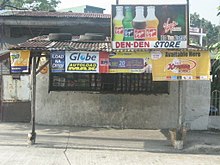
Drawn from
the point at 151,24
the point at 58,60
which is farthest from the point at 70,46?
the point at 151,24

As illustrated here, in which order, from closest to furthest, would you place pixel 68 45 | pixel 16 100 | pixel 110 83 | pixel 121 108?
pixel 68 45 → pixel 121 108 → pixel 110 83 → pixel 16 100

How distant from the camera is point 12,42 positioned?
1634cm

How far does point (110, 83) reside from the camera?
14.5 meters

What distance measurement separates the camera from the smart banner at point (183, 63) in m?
10.8

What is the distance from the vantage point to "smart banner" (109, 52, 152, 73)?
1081cm

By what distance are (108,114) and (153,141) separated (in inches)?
110

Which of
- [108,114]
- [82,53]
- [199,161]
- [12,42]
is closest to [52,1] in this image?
[12,42]

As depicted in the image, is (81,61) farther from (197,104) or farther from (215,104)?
(215,104)

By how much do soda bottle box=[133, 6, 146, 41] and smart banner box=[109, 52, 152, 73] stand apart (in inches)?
19.2

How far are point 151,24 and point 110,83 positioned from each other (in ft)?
14.3

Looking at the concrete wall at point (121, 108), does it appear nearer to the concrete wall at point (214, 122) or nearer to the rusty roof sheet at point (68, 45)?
the concrete wall at point (214, 122)

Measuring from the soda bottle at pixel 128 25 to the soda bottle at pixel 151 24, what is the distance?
0.44 m

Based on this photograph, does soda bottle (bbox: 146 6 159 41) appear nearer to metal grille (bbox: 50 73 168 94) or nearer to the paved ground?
the paved ground

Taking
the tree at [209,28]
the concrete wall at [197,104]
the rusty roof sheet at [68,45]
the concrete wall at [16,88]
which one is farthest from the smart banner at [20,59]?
the tree at [209,28]
